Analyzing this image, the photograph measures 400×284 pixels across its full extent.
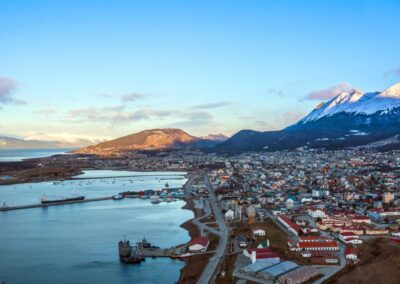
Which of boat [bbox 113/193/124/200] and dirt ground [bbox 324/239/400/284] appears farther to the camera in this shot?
boat [bbox 113/193/124/200]

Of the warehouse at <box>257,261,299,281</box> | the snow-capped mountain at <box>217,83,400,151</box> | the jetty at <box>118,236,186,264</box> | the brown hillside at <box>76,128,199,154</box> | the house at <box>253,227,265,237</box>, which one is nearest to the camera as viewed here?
the warehouse at <box>257,261,299,281</box>

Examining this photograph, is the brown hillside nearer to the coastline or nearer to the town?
the town

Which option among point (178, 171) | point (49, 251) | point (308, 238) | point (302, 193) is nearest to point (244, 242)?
point (308, 238)

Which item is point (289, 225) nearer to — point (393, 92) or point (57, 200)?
point (57, 200)

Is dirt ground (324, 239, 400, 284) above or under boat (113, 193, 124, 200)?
under

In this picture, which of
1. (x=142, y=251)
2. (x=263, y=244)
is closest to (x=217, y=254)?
(x=263, y=244)

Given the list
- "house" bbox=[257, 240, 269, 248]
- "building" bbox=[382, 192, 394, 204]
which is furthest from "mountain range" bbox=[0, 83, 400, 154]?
"house" bbox=[257, 240, 269, 248]

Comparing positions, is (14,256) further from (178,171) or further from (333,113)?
(333,113)
